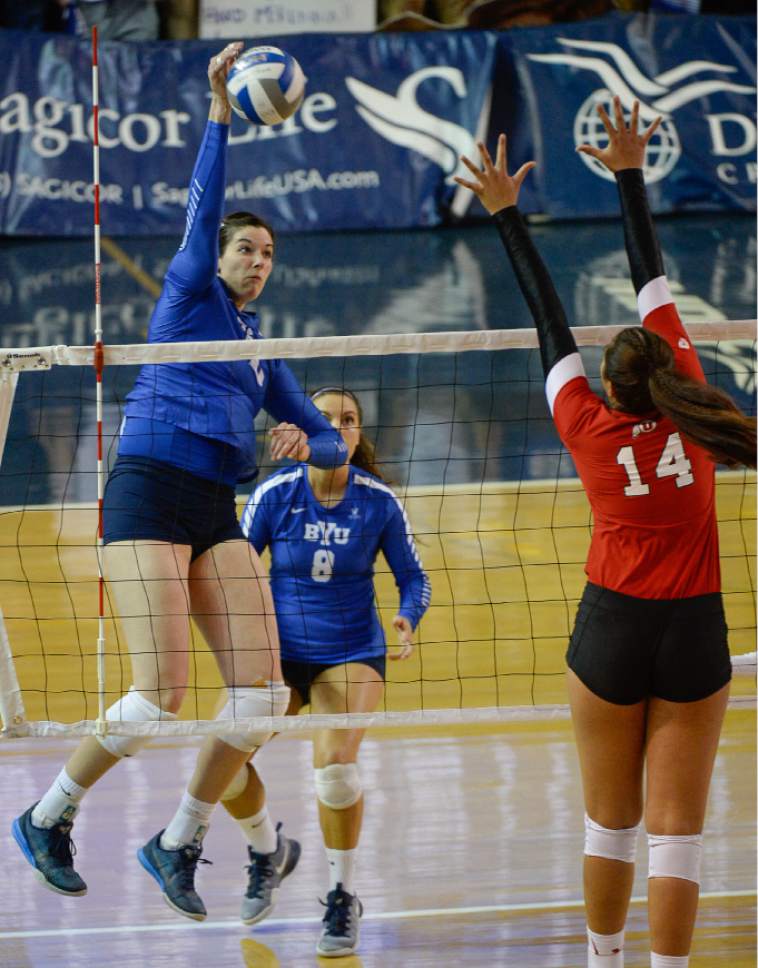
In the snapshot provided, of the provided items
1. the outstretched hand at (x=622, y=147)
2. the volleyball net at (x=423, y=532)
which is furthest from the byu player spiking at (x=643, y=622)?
the volleyball net at (x=423, y=532)

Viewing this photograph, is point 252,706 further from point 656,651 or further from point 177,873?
point 656,651

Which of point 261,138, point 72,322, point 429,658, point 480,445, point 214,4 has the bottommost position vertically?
point 429,658

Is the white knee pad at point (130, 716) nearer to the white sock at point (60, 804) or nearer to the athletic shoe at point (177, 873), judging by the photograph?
the white sock at point (60, 804)

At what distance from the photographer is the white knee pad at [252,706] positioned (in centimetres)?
471

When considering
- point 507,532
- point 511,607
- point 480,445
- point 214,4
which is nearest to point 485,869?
point 511,607

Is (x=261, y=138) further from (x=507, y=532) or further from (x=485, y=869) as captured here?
(x=485, y=869)

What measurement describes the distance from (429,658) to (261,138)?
30.1 ft

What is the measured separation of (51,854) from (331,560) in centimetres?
149

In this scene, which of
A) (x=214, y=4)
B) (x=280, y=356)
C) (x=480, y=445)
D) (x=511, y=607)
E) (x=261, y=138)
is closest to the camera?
(x=280, y=356)

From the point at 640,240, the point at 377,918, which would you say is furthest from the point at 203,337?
the point at 377,918

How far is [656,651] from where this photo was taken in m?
3.72

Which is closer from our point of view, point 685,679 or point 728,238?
point 685,679

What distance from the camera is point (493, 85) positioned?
1520cm

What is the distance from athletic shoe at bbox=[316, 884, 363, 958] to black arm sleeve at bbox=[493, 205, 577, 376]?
83.3 inches
